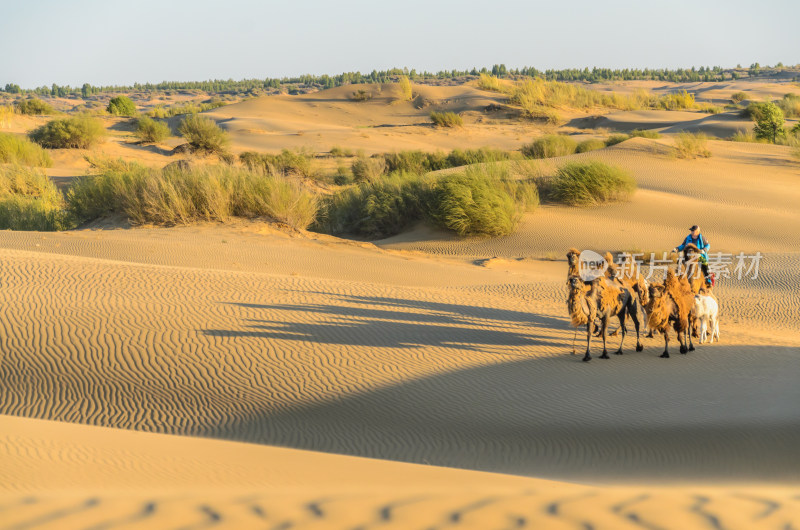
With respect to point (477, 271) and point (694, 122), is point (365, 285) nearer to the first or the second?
point (477, 271)

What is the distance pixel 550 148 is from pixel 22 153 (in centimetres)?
2054

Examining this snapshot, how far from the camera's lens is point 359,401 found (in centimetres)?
771

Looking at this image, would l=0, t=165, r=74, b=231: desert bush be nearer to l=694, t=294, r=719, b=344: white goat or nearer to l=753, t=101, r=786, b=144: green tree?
l=694, t=294, r=719, b=344: white goat

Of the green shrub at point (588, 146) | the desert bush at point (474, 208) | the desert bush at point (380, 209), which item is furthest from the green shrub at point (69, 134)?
the green shrub at point (588, 146)

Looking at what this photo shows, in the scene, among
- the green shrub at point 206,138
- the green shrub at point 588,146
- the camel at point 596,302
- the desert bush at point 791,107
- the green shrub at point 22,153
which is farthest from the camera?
the desert bush at point 791,107

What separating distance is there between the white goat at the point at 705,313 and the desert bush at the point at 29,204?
15.6m

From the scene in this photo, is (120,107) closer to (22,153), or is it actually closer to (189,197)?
(22,153)

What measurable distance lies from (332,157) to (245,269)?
825 inches

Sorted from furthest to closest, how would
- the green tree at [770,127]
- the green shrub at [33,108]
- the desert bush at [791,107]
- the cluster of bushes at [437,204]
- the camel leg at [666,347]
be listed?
the desert bush at [791,107] → the green shrub at [33,108] → the green tree at [770,127] → the cluster of bushes at [437,204] → the camel leg at [666,347]

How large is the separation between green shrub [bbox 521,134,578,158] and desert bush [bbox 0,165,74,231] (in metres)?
18.4

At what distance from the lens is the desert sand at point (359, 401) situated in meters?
4.06

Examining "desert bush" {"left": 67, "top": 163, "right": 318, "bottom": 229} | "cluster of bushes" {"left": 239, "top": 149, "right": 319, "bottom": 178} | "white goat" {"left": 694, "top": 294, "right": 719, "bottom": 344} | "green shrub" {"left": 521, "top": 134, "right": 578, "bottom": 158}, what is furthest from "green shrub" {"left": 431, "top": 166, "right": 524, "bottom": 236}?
"green shrub" {"left": 521, "top": 134, "right": 578, "bottom": 158}

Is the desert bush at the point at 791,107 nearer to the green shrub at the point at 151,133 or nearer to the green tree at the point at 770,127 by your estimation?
the green tree at the point at 770,127

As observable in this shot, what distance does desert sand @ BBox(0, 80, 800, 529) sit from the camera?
406 cm
